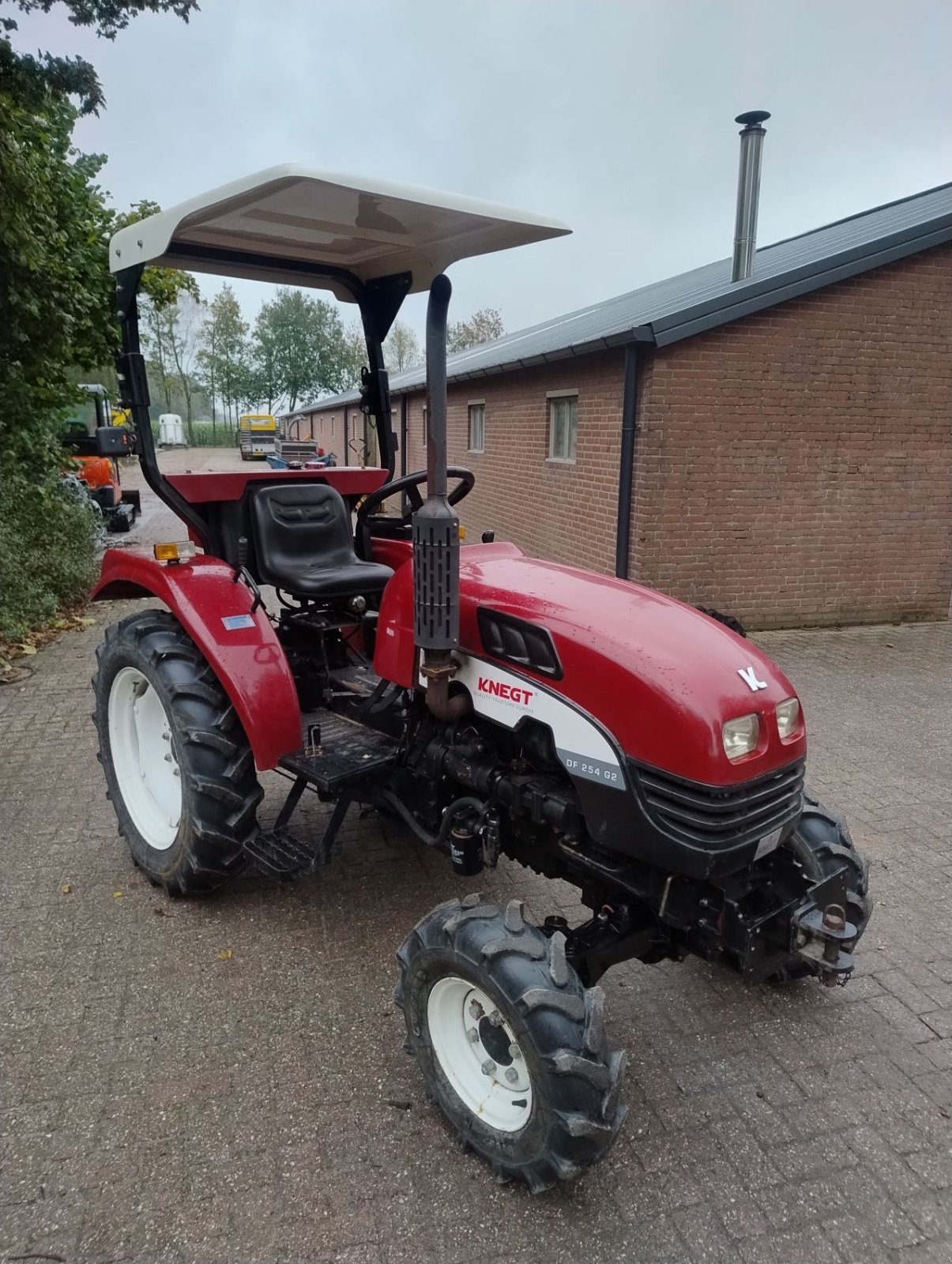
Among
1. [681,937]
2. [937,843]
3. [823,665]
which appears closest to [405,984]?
[681,937]

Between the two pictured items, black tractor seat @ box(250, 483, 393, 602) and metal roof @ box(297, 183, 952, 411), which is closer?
black tractor seat @ box(250, 483, 393, 602)

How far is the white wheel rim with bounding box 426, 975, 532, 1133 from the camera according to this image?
195cm

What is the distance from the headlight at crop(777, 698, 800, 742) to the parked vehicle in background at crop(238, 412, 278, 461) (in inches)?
1211

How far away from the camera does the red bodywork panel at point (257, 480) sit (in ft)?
10.4

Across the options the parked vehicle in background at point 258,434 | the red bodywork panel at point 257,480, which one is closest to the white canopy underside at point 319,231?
the red bodywork panel at point 257,480

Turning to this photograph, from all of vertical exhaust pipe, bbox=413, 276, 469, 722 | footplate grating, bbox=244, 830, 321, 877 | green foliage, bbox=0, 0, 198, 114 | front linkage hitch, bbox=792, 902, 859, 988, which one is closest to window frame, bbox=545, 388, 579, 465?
green foliage, bbox=0, 0, 198, 114

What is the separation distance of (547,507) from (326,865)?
6420 millimetres

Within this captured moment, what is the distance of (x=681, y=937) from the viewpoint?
2.17m

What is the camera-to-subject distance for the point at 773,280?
6.56 meters

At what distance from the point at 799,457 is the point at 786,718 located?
18.6 ft

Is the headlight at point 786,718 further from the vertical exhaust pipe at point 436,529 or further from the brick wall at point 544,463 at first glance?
the brick wall at point 544,463

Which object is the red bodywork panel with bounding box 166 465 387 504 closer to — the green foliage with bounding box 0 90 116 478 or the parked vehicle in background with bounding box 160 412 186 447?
the green foliage with bounding box 0 90 116 478

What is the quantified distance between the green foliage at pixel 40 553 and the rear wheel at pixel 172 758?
375 centimetres

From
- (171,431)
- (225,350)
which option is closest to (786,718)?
(171,431)
